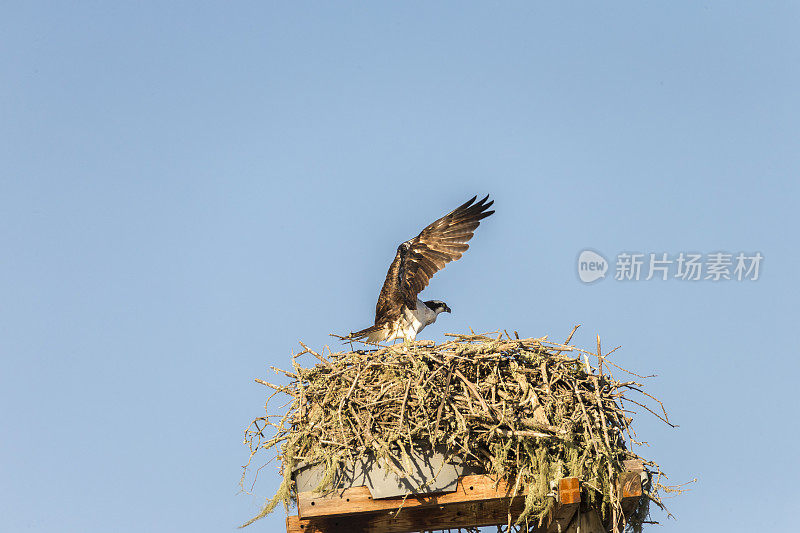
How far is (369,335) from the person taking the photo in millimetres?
9867

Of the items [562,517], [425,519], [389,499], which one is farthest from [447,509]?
[562,517]

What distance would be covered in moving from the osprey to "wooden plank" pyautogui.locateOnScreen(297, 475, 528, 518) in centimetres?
304

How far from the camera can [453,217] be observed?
11.2 m

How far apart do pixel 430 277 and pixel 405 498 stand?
14.9 ft

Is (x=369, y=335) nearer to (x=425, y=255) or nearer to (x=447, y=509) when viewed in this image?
(x=425, y=255)

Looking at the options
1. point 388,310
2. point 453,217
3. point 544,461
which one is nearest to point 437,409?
point 544,461

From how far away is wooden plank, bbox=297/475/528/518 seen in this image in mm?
6625

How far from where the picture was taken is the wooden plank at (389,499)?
6625 millimetres

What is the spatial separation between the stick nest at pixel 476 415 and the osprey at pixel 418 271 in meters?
2.33

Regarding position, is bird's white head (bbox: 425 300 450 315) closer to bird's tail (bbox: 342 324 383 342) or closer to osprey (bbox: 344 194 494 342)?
osprey (bbox: 344 194 494 342)

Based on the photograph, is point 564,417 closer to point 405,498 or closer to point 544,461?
point 544,461

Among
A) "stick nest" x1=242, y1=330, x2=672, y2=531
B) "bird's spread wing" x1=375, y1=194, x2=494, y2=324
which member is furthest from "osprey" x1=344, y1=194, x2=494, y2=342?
"stick nest" x1=242, y1=330, x2=672, y2=531

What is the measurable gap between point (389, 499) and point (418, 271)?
4452mm

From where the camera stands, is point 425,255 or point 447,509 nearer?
point 447,509
